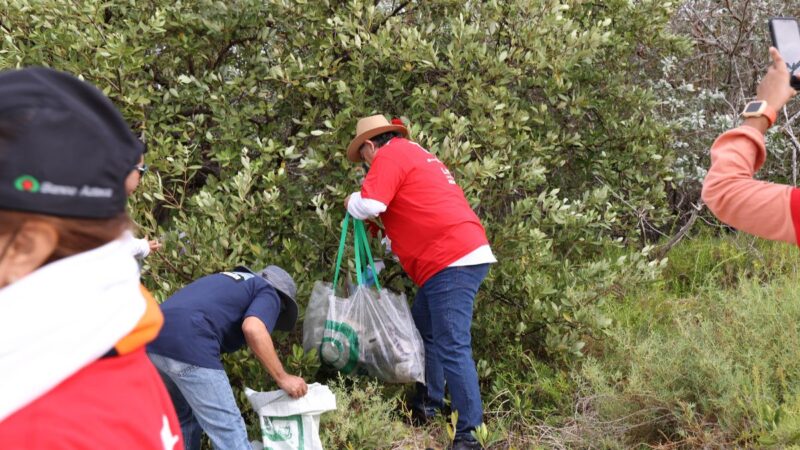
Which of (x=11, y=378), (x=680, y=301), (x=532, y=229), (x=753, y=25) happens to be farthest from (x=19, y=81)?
(x=753, y=25)

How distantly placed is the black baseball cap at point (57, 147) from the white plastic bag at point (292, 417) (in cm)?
301

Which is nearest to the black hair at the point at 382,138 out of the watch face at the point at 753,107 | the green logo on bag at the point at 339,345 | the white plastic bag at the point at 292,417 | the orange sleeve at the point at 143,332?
the green logo on bag at the point at 339,345

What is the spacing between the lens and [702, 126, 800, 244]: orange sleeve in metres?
2.06

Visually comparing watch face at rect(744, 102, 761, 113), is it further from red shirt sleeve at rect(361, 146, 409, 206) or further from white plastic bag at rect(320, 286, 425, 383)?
white plastic bag at rect(320, 286, 425, 383)

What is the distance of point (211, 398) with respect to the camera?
12.2 ft

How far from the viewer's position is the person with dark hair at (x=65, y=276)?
3.27ft

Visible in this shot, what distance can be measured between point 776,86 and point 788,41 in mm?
189

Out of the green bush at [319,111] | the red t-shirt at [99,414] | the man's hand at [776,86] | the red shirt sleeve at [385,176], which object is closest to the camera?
the red t-shirt at [99,414]

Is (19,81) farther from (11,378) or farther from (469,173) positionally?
(469,173)

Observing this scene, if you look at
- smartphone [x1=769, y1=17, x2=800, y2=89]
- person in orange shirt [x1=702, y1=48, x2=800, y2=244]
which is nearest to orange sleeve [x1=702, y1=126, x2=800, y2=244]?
person in orange shirt [x1=702, y1=48, x2=800, y2=244]

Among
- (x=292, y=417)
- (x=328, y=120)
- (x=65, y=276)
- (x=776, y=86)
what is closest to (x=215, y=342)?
(x=292, y=417)

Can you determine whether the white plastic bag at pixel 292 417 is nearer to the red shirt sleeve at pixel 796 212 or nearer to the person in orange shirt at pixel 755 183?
the person in orange shirt at pixel 755 183

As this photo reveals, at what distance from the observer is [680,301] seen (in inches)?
225

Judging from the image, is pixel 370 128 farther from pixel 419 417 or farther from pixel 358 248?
pixel 419 417
